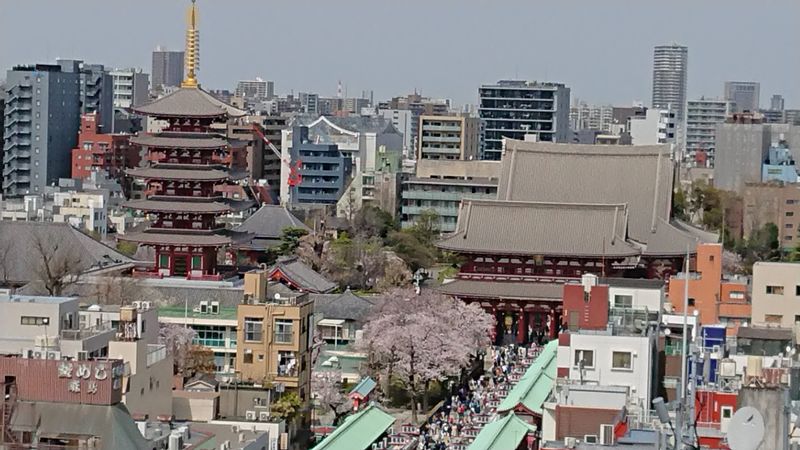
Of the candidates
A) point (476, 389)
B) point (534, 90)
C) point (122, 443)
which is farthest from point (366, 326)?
point (534, 90)

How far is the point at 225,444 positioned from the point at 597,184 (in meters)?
41.9

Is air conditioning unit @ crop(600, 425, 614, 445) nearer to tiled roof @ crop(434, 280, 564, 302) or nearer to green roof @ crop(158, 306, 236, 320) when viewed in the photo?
green roof @ crop(158, 306, 236, 320)

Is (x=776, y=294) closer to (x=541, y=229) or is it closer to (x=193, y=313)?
(x=193, y=313)

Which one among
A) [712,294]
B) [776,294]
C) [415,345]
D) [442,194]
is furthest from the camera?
[442,194]

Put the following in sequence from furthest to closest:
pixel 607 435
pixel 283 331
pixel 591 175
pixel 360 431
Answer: pixel 591 175 → pixel 283 331 → pixel 360 431 → pixel 607 435

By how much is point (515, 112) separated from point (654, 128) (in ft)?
107

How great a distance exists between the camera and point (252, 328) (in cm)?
4291

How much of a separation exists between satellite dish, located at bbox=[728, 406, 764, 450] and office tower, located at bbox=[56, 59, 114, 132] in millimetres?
88127

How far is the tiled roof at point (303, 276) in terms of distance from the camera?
2403 inches

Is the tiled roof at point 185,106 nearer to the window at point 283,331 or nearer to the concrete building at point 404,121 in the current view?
the window at point 283,331

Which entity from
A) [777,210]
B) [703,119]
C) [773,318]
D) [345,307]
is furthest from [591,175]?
[703,119]

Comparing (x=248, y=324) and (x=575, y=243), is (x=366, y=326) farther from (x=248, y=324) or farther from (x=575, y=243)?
(x=575, y=243)

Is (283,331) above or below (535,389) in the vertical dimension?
above

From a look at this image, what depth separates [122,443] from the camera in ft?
82.3
